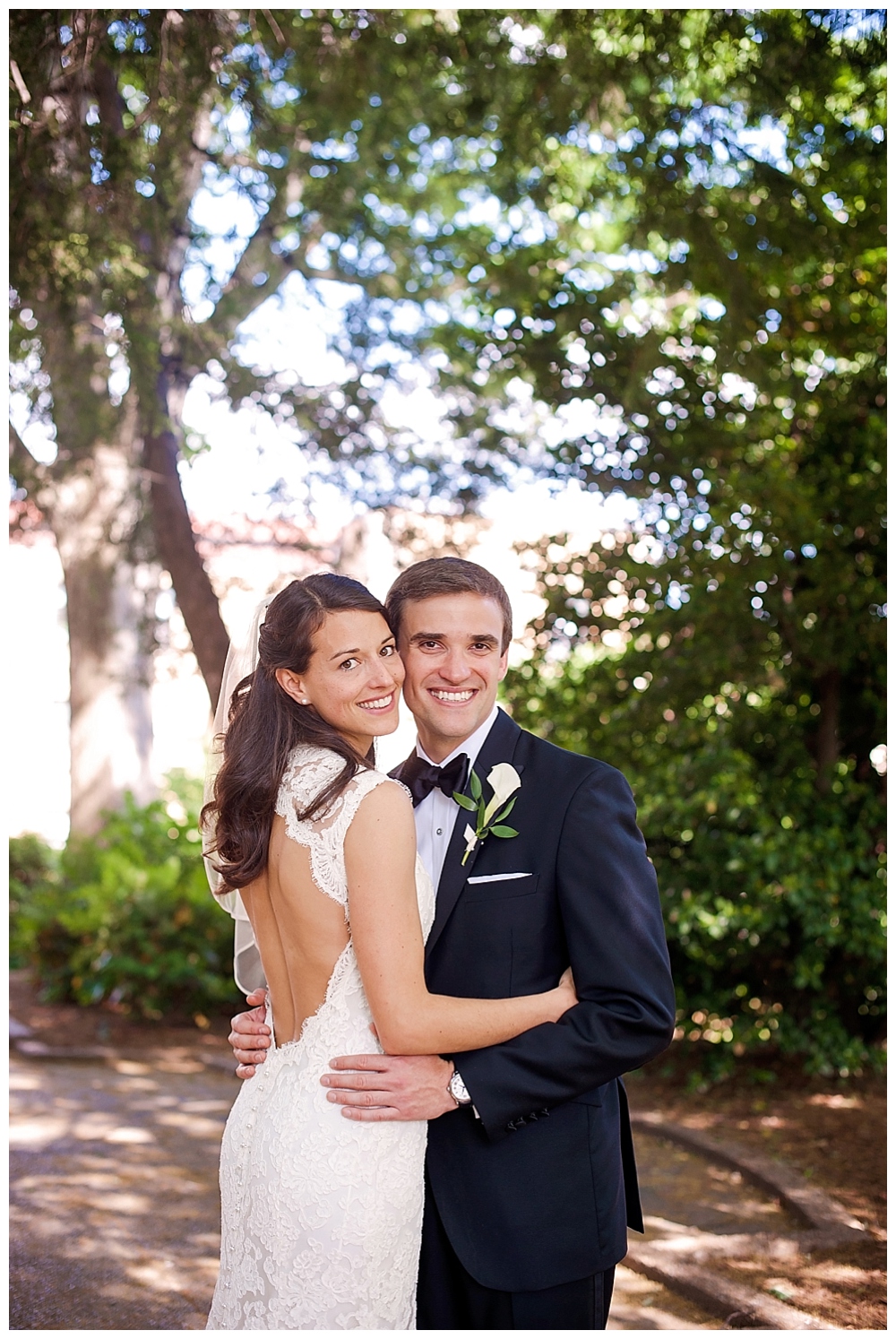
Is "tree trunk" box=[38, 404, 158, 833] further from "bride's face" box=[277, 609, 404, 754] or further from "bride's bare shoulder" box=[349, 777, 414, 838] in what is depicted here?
"bride's bare shoulder" box=[349, 777, 414, 838]

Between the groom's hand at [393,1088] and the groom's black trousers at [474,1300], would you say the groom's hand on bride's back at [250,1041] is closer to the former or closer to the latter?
the groom's hand at [393,1088]

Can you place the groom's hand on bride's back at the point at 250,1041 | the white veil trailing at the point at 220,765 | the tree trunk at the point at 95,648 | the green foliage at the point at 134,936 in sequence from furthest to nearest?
the tree trunk at the point at 95,648 → the green foliage at the point at 134,936 → the white veil trailing at the point at 220,765 → the groom's hand on bride's back at the point at 250,1041

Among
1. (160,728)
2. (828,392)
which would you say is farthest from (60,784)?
(828,392)

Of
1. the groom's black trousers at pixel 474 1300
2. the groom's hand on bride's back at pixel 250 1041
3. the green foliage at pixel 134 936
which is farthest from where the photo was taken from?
the green foliage at pixel 134 936

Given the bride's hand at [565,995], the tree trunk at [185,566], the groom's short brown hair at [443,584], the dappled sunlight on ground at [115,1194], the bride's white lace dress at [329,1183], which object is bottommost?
the dappled sunlight on ground at [115,1194]

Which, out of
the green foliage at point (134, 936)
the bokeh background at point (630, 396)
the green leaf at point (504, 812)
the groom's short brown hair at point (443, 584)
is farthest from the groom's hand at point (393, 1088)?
the green foliage at point (134, 936)

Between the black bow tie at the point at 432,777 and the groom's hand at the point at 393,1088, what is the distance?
60 cm

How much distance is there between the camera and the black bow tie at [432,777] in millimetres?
2578

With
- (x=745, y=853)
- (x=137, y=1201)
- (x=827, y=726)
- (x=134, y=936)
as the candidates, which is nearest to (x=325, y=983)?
(x=137, y=1201)

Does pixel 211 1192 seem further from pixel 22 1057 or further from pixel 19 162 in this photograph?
pixel 19 162

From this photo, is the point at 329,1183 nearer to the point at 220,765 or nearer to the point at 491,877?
the point at 491,877

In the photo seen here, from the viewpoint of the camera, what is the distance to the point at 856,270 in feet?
20.7

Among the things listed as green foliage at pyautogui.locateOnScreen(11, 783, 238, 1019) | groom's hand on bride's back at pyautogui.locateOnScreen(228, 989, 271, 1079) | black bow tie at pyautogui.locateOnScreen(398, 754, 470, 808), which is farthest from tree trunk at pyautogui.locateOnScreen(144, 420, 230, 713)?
groom's hand on bride's back at pyautogui.locateOnScreen(228, 989, 271, 1079)

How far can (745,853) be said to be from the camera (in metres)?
5.91
